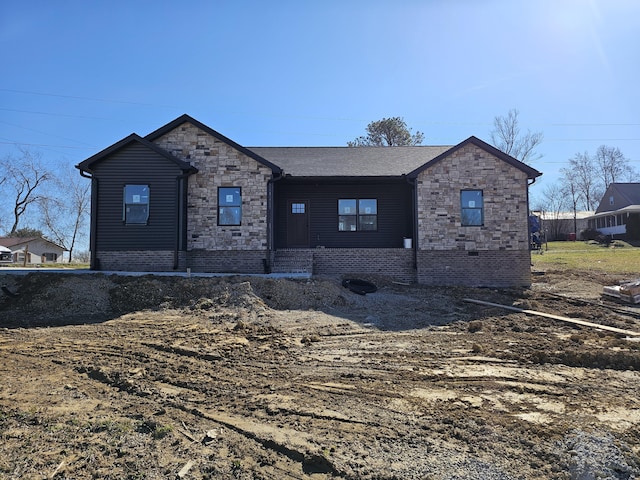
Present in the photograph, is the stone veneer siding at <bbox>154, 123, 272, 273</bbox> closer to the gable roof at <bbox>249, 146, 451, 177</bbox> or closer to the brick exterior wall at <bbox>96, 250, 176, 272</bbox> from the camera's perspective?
the brick exterior wall at <bbox>96, 250, 176, 272</bbox>

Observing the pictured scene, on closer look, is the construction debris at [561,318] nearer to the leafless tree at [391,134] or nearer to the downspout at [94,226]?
the downspout at [94,226]

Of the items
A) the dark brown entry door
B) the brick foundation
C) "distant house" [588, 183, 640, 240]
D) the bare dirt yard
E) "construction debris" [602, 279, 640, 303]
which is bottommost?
the bare dirt yard

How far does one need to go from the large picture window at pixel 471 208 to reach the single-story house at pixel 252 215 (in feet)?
0.11

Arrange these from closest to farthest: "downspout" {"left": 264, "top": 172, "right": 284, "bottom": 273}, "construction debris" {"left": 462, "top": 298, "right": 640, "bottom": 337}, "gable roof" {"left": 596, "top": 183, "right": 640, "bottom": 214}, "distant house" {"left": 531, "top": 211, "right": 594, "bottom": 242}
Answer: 1. "construction debris" {"left": 462, "top": 298, "right": 640, "bottom": 337}
2. "downspout" {"left": 264, "top": 172, "right": 284, "bottom": 273}
3. "gable roof" {"left": 596, "top": 183, "right": 640, "bottom": 214}
4. "distant house" {"left": 531, "top": 211, "right": 594, "bottom": 242}

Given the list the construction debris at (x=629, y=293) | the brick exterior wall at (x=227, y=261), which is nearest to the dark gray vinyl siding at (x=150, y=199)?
the brick exterior wall at (x=227, y=261)

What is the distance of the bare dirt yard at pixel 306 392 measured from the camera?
3.51 m

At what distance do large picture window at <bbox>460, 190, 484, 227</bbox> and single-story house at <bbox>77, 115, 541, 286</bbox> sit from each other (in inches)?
1.3

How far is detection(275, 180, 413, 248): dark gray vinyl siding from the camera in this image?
16.2m

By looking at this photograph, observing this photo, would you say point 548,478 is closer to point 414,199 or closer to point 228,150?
point 414,199

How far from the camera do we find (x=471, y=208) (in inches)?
582

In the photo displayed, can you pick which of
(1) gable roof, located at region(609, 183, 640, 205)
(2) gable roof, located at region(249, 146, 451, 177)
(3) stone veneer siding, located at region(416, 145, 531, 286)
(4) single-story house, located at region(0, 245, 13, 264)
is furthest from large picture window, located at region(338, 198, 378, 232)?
(1) gable roof, located at region(609, 183, 640, 205)

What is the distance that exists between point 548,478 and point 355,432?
1.59 metres

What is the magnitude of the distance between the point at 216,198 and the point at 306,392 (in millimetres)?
10503

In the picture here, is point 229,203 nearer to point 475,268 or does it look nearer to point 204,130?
point 204,130
